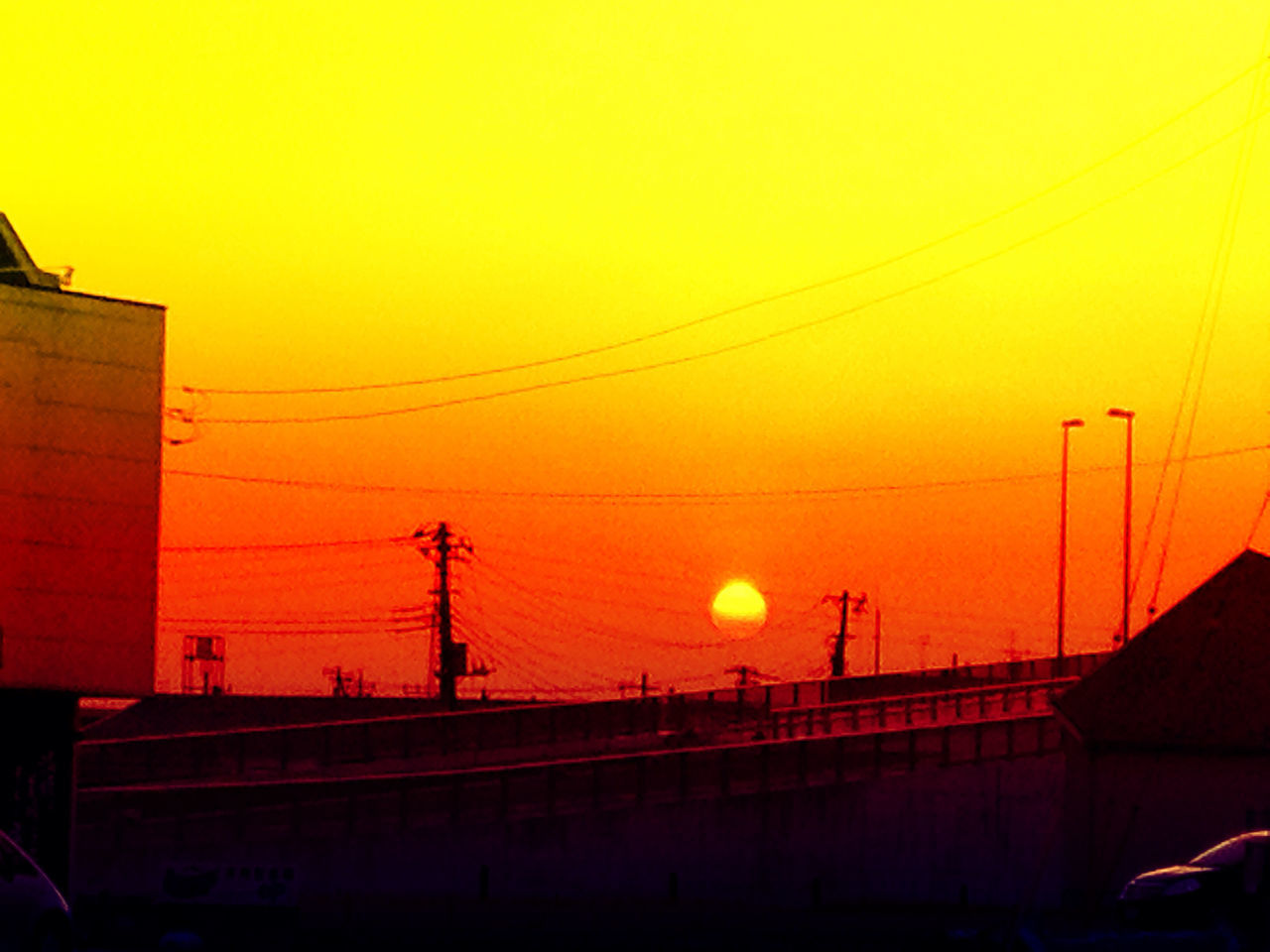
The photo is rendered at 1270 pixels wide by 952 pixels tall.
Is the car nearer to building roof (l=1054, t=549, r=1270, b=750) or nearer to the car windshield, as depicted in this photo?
the car windshield

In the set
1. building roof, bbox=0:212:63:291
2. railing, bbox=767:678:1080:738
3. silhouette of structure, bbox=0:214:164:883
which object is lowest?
railing, bbox=767:678:1080:738

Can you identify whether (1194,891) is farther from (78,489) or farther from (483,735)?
(483,735)

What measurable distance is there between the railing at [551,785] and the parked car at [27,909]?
23.6 metres

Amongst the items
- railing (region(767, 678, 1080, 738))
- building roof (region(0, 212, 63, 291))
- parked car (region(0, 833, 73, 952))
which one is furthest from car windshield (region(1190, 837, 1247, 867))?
railing (region(767, 678, 1080, 738))

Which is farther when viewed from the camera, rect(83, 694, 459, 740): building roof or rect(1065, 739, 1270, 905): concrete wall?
rect(83, 694, 459, 740): building roof

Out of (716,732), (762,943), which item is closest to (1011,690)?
(716,732)

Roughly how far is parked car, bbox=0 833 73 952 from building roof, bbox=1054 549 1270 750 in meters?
28.8

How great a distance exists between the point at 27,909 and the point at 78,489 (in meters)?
20.0

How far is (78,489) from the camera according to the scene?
4309cm

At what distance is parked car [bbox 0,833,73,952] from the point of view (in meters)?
23.7

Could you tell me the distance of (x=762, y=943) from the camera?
3372 cm

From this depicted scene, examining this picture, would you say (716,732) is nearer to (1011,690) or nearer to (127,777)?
(1011,690)

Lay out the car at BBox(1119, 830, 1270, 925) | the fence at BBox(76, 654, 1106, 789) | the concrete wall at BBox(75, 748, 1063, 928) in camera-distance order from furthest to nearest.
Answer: the fence at BBox(76, 654, 1106, 789), the concrete wall at BBox(75, 748, 1063, 928), the car at BBox(1119, 830, 1270, 925)

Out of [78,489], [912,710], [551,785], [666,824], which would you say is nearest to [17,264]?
[78,489]
